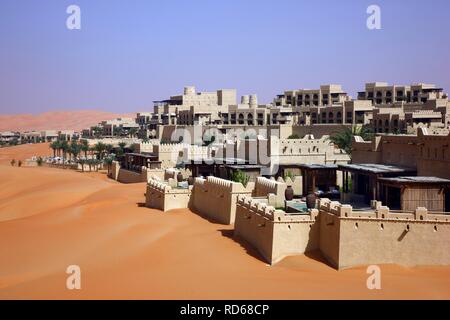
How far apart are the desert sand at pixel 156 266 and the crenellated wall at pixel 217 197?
82 cm

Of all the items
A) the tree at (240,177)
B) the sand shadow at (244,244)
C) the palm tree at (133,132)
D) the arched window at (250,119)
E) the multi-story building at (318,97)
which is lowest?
the sand shadow at (244,244)

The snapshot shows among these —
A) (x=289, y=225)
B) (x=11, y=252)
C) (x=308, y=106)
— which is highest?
(x=308, y=106)

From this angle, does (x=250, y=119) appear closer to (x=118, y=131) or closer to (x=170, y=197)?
(x=118, y=131)

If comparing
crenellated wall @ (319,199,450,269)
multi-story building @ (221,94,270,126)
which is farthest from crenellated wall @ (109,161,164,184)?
multi-story building @ (221,94,270,126)

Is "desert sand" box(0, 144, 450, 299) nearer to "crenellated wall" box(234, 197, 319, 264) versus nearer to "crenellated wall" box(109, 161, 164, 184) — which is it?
"crenellated wall" box(234, 197, 319, 264)

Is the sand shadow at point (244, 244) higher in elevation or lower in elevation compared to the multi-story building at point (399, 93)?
lower

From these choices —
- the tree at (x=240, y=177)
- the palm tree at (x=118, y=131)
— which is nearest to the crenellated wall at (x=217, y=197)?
the tree at (x=240, y=177)

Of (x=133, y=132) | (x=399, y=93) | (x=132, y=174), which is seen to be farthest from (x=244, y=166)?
(x=133, y=132)

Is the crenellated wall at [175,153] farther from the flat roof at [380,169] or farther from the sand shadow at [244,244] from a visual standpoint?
the sand shadow at [244,244]

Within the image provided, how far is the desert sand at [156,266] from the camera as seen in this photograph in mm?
23438
